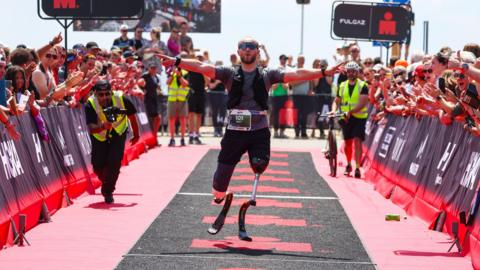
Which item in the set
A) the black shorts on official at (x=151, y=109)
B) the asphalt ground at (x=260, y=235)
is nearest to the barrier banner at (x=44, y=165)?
the asphalt ground at (x=260, y=235)

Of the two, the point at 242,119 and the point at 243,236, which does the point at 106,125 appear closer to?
the point at 242,119

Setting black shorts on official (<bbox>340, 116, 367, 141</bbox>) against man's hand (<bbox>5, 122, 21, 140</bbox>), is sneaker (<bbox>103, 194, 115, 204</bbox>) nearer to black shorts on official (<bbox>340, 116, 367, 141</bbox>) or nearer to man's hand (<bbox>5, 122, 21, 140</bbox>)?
man's hand (<bbox>5, 122, 21, 140</bbox>)

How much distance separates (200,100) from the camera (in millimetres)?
28328

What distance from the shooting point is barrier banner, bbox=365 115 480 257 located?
12203 millimetres

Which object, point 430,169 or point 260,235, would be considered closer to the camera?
point 260,235

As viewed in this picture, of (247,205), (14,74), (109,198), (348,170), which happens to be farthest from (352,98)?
(247,205)

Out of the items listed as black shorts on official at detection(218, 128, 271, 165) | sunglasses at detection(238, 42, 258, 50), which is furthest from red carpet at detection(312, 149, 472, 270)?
sunglasses at detection(238, 42, 258, 50)

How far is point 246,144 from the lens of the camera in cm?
1265

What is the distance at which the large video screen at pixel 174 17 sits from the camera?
1845 inches

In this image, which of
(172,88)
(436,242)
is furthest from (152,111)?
(436,242)

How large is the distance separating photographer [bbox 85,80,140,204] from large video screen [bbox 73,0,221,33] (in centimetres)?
3099

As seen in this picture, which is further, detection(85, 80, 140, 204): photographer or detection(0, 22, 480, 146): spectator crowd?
detection(85, 80, 140, 204): photographer

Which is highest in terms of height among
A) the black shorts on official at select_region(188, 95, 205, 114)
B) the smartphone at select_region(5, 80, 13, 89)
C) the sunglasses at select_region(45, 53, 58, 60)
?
the sunglasses at select_region(45, 53, 58, 60)

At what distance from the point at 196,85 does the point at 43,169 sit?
47.5 ft
